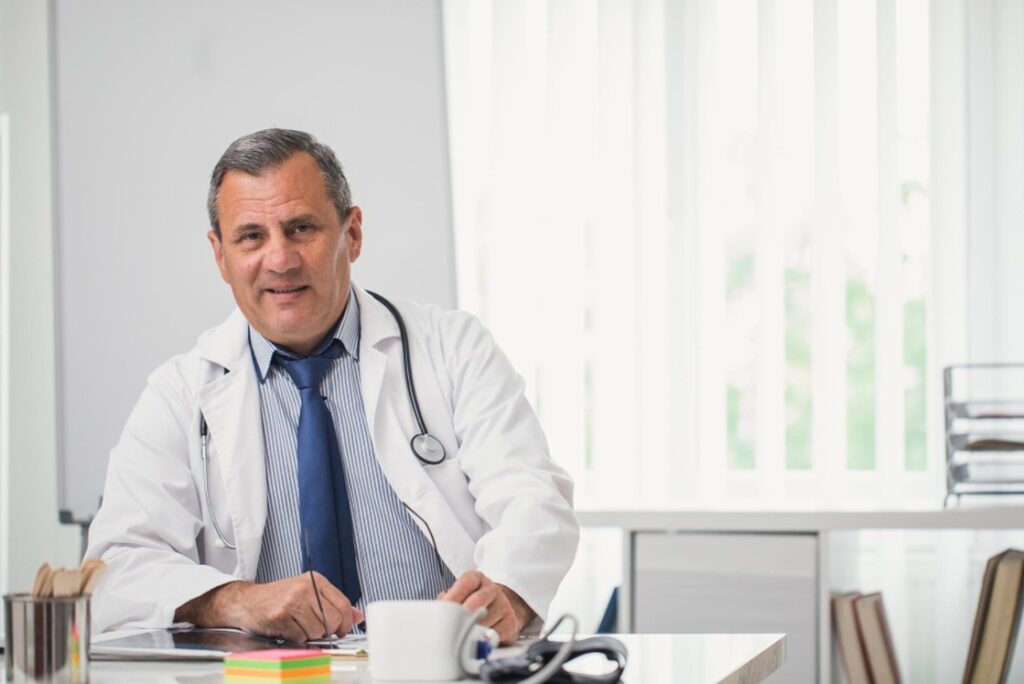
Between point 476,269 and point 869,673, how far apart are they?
142 cm

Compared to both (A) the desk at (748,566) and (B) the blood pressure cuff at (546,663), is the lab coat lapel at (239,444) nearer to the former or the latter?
(B) the blood pressure cuff at (546,663)

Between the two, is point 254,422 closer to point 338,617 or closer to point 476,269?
point 338,617

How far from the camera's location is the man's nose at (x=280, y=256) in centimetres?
197

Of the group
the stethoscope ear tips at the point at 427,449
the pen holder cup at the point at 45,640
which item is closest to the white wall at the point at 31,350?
the stethoscope ear tips at the point at 427,449

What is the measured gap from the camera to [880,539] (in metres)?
2.94

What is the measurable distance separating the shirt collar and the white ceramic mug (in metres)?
0.92

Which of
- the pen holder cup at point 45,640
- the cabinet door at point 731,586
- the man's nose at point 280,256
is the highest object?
the man's nose at point 280,256

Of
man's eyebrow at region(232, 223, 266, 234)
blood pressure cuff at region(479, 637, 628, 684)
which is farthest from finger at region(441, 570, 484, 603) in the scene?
man's eyebrow at region(232, 223, 266, 234)

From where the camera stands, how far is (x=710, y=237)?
10.8 feet

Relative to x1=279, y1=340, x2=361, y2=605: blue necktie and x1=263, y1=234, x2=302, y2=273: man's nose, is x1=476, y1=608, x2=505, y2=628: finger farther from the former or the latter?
x1=263, y1=234, x2=302, y2=273: man's nose

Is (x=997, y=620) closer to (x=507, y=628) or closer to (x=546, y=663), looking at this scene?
(x=507, y=628)

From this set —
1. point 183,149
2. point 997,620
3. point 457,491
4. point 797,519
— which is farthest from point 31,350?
point 997,620

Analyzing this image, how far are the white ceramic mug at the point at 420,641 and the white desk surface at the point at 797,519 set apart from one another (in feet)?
5.37

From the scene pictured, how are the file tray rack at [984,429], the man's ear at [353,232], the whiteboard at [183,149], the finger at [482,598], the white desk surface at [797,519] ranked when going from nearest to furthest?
1. the finger at [482,598]
2. the man's ear at [353,232]
3. the white desk surface at [797,519]
4. the file tray rack at [984,429]
5. the whiteboard at [183,149]
